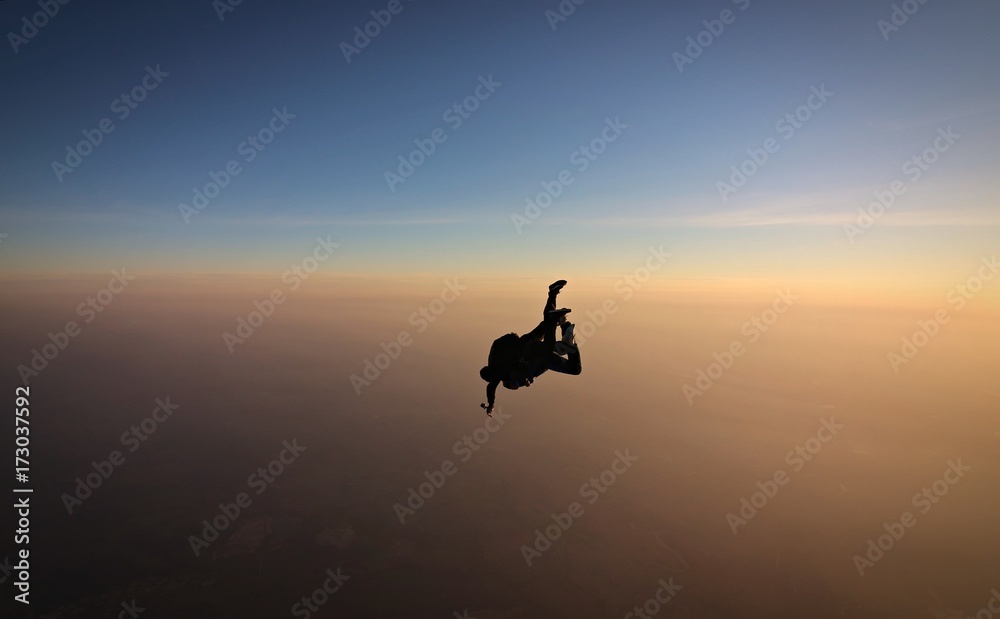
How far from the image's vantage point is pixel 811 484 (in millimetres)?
191000

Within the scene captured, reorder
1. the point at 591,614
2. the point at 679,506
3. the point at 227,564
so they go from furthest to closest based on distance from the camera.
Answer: the point at 679,506, the point at 227,564, the point at 591,614

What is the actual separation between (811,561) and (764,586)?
24.6 m

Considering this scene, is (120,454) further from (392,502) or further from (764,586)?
(764,586)

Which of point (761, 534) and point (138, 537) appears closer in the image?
point (138, 537)

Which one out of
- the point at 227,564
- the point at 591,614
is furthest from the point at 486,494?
the point at 227,564

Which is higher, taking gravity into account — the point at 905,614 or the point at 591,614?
the point at 591,614

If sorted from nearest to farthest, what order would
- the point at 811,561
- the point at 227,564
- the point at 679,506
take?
the point at 227,564, the point at 811,561, the point at 679,506

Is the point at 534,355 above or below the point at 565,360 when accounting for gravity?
above

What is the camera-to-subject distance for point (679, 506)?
170625 millimetres

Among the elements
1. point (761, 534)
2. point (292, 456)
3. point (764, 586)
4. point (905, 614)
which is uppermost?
point (292, 456)

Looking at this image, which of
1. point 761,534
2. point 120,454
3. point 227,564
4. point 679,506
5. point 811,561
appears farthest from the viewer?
point 120,454

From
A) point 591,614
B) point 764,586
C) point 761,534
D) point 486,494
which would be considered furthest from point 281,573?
point 761,534

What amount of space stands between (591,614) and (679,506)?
247ft

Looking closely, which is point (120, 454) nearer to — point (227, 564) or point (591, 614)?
point (227, 564)
